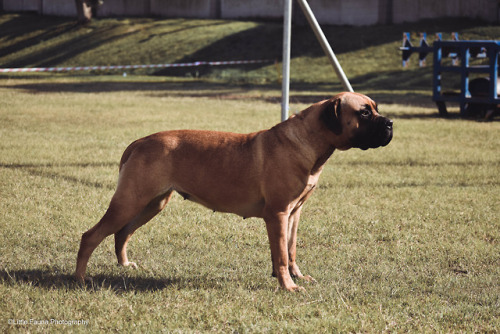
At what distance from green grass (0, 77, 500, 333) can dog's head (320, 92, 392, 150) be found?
1.07 metres

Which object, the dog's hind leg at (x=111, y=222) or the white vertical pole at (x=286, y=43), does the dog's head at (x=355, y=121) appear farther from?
the white vertical pole at (x=286, y=43)

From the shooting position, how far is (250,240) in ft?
20.0

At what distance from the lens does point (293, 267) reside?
5043 mm

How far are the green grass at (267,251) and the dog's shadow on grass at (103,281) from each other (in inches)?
0.6

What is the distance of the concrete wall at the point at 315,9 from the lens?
32.4 m

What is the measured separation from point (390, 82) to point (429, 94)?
3.71 m

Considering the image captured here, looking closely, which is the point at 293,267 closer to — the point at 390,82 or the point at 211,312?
the point at 211,312

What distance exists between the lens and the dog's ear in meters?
4.55

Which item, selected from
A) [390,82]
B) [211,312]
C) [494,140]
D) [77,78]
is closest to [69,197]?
[211,312]

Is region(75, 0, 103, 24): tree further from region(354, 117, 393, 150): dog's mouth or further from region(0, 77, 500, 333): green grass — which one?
region(354, 117, 393, 150): dog's mouth

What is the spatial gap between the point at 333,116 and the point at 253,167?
663 millimetres

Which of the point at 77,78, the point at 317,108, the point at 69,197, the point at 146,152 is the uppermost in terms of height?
the point at 317,108

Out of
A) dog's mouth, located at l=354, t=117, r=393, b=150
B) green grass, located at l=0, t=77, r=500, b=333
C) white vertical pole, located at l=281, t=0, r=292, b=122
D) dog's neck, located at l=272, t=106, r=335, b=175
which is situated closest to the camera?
green grass, located at l=0, t=77, r=500, b=333

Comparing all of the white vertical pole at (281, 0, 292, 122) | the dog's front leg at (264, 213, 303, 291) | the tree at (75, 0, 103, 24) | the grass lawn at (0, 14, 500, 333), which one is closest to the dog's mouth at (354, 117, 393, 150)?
the dog's front leg at (264, 213, 303, 291)
